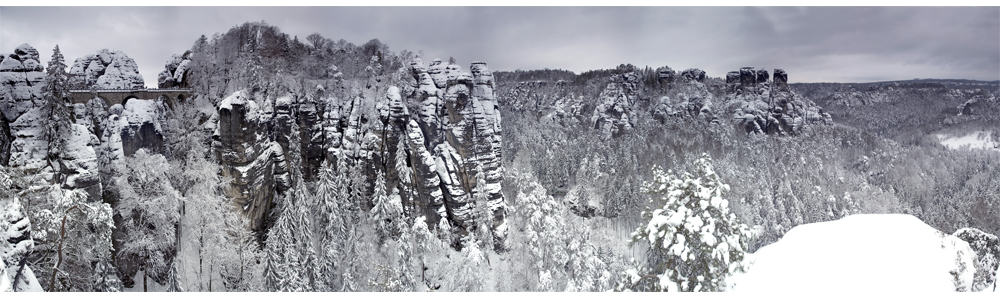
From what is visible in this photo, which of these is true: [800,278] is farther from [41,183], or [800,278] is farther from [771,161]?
[771,161]

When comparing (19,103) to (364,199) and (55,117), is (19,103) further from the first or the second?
(364,199)

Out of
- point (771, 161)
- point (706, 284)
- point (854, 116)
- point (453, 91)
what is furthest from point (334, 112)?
point (854, 116)

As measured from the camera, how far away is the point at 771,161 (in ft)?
268

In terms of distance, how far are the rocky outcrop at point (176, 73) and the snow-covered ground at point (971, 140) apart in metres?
195

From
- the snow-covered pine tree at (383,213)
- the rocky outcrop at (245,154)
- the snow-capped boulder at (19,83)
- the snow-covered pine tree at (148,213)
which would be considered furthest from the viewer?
the snow-covered pine tree at (383,213)

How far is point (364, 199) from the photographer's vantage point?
33594 mm

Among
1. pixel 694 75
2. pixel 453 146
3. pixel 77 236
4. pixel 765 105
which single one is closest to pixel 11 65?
pixel 77 236

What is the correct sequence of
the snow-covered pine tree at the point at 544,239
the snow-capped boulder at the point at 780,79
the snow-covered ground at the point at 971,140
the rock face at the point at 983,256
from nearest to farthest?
the rock face at the point at 983,256
the snow-covered pine tree at the point at 544,239
the snow-capped boulder at the point at 780,79
the snow-covered ground at the point at 971,140

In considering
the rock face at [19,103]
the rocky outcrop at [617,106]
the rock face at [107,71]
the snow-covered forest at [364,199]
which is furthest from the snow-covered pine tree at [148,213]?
the rocky outcrop at [617,106]

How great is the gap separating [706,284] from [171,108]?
125 ft

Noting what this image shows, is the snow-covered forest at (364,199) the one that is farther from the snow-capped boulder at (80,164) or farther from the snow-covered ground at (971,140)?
the snow-covered ground at (971,140)

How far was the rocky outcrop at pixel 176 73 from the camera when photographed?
3272 cm

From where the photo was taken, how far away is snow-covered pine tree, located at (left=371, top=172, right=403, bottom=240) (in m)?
30.1

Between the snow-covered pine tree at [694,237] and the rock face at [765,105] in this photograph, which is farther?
the rock face at [765,105]
